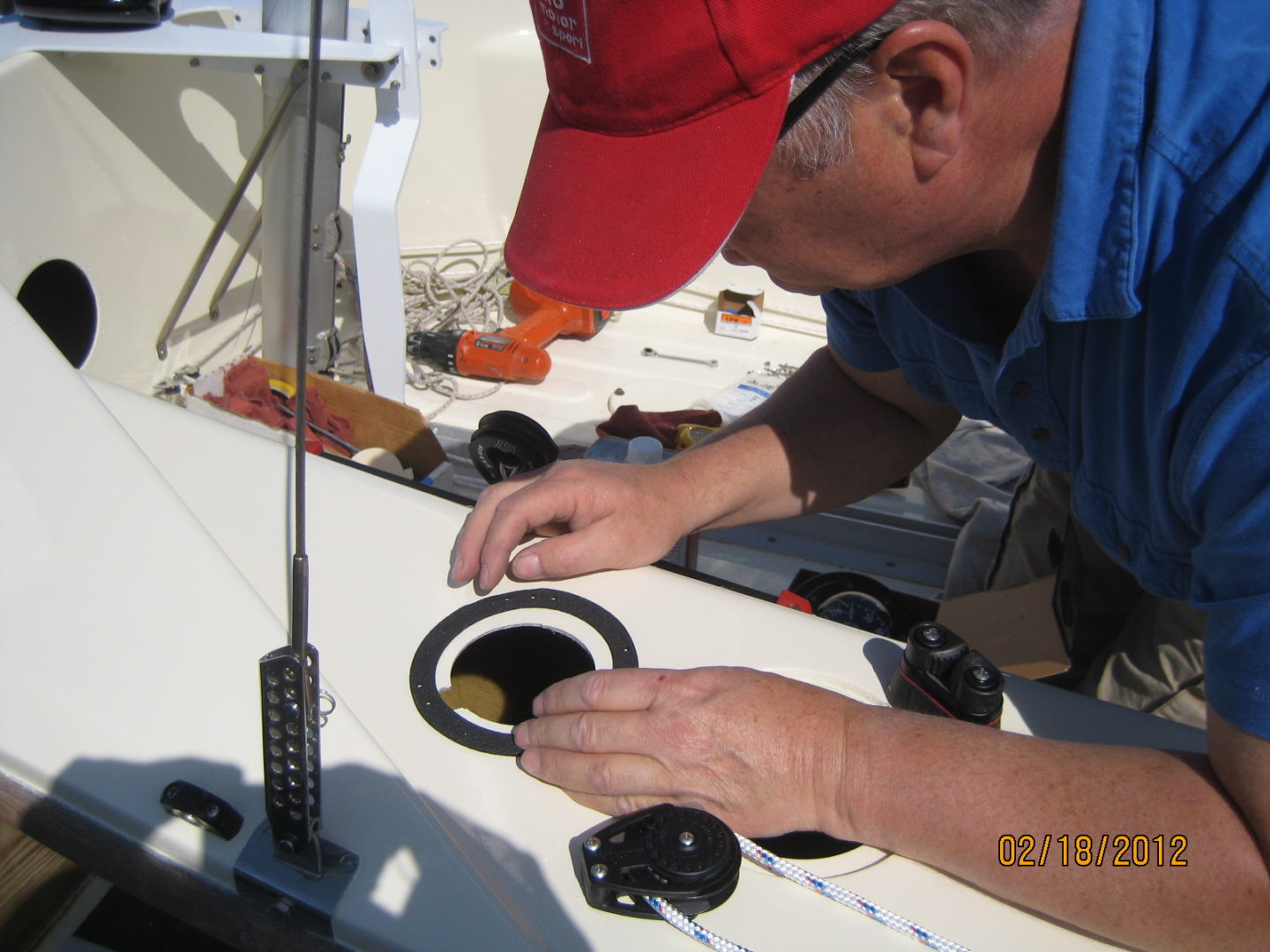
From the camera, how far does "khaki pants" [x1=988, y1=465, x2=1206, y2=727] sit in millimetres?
1218

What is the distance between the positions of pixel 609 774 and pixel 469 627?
0.24m

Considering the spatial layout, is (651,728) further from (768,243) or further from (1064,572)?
(1064,572)

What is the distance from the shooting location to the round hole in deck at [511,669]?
998 mm

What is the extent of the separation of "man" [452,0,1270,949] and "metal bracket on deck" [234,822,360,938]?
17cm

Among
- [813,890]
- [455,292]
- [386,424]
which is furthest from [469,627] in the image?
[455,292]

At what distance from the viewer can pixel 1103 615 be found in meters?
1.39

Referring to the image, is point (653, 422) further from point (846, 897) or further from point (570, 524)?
point (846, 897)

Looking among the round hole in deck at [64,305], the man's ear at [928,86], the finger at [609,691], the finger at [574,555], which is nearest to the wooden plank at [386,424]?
the round hole in deck at [64,305]

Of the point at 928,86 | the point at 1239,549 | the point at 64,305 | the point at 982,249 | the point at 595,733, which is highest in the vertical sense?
the point at 928,86

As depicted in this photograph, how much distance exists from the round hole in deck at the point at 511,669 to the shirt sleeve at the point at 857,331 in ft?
1.85

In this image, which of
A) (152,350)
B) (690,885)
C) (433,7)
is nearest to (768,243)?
(690,885)

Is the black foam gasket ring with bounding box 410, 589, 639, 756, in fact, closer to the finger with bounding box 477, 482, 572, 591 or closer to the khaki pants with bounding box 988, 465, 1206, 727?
the finger with bounding box 477, 482, 572, 591

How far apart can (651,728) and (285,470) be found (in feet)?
1.71
